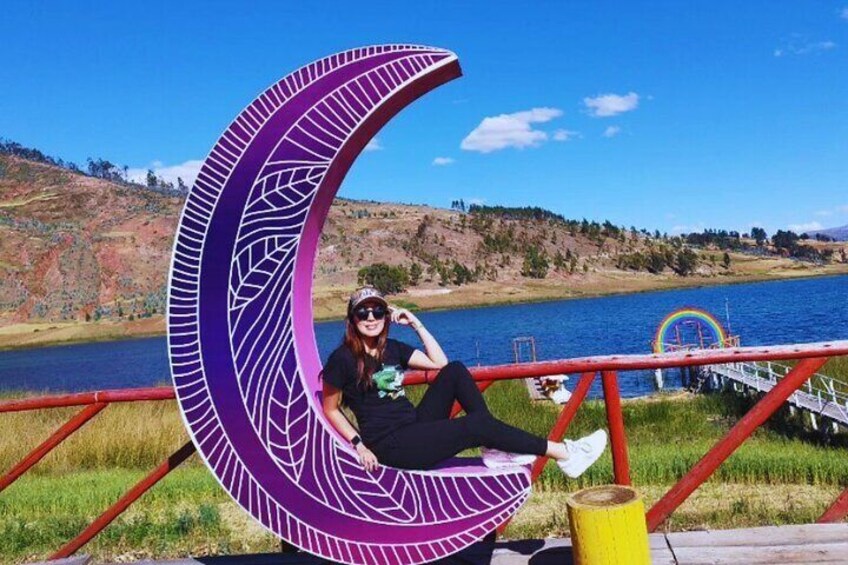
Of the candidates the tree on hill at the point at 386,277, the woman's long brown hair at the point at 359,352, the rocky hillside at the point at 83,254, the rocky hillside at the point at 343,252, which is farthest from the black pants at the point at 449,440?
the rocky hillside at the point at 83,254

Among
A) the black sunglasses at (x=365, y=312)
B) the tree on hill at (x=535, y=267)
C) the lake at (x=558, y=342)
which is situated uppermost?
the tree on hill at (x=535, y=267)

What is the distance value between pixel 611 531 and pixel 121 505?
2.47m

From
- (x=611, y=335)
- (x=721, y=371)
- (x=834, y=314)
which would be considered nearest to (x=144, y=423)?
(x=721, y=371)

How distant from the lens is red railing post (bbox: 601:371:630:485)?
142 inches

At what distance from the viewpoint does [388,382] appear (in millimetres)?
3281

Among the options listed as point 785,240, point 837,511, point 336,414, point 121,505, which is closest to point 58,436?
point 121,505

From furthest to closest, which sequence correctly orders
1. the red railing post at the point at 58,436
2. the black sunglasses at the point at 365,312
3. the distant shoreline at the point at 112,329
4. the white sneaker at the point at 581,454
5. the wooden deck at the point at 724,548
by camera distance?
the distant shoreline at the point at 112,329
the red railing post at the point at 58,436
the black sunglasses at the point at 365,312
the white sneaker at the point at 581,454
the wooden deck at the point at 724,548

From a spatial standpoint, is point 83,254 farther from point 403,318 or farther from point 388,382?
point 388,382

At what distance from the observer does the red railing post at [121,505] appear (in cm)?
386

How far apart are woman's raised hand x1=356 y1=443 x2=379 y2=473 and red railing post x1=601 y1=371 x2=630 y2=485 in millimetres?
1150

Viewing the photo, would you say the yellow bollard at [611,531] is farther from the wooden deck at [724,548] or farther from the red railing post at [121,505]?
the red railing post at [121,505]

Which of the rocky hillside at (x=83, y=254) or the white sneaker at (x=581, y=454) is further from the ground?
the rocky hillside at (x=83, y=254)

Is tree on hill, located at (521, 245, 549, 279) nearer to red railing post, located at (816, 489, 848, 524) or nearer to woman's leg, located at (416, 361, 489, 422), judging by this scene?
red railing post, located at (816, 489, 848, 524)

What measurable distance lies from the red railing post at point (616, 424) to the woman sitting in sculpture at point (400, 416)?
12.8 inches
